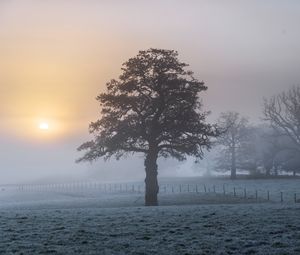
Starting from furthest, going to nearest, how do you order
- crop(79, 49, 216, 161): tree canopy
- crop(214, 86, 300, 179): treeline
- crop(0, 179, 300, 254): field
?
crop(214, 86, 300, 179): treeline → crop(79, 49, 216, 161): tree canopy → crop(0, 179, 300, 254): field

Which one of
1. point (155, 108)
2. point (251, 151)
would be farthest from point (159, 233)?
point (251, 151)

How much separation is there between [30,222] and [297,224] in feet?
47.3

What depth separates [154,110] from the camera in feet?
156

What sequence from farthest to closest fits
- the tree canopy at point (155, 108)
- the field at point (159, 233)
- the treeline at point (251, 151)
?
the treeline at point (251, 151) < the tree canopy at point (155, 108) < the field at point (159, 233)

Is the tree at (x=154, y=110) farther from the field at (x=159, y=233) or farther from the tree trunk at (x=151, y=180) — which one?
the field at (x=159, y=233)

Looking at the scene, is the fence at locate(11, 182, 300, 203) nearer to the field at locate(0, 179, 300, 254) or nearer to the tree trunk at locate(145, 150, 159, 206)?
the tree trunk at locate(145, 150, 159, 206)

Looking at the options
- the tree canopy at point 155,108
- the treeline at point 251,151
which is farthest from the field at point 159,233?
the treeline at point 251,151

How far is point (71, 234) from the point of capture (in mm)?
23219

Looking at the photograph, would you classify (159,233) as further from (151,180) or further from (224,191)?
(224,191)

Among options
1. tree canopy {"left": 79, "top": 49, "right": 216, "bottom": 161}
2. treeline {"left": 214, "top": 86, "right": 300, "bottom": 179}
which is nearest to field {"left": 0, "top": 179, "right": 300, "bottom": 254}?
tree canopy {"left": 79, "top": 49, "right": 216, "bottom": 161}

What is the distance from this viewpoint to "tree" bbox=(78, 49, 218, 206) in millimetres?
47812

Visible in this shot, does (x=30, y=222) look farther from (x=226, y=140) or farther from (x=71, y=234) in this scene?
(x=226, y=140)

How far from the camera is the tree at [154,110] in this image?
157 feet

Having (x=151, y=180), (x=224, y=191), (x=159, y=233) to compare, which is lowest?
(x=159, y=233)
